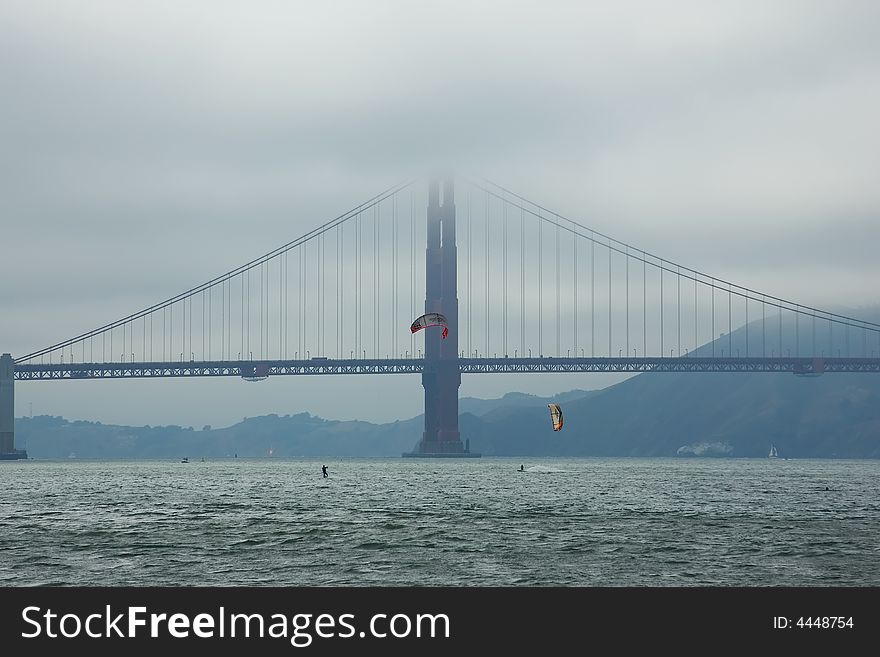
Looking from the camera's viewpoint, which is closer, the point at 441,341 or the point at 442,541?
the point at 442,541

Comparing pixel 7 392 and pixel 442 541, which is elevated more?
pixel 7 392

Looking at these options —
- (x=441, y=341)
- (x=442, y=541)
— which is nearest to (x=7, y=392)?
(x=441, y=341)

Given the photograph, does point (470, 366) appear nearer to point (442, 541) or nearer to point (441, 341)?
point (441, 341)

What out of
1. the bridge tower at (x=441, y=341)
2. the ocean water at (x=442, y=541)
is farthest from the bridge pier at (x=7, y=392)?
the ocean water at (x=442, y=541)

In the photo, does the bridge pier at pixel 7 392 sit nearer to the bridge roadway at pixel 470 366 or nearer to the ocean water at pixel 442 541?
the bridge roadway at pixel 470 366

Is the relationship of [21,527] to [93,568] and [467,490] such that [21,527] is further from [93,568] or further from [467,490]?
[467,490]

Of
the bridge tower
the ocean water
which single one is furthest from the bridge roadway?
the ocean water

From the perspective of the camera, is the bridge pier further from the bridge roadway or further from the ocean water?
the ocean water
